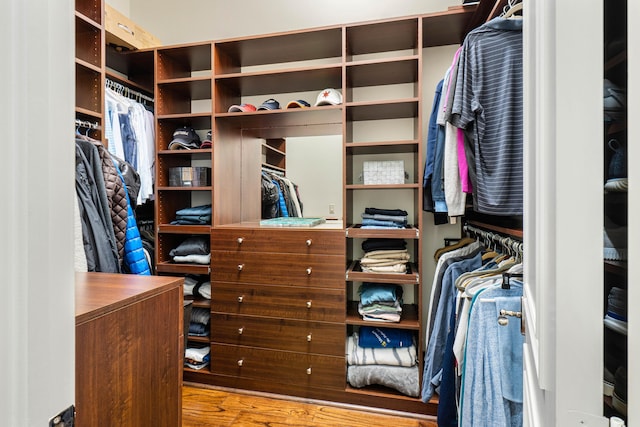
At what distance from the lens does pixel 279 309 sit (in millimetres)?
2088

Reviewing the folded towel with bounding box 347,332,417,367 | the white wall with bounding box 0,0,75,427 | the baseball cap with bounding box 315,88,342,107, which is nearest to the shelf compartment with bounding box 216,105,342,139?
the baseball cap with bounding box 315,88,342,107

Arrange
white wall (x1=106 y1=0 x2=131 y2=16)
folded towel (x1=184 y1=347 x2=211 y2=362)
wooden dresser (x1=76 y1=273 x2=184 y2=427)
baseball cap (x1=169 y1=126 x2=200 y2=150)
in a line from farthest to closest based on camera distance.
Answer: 1. white wall (x1=106 y1=0 x2=131 y2=16)
2. baseball cap (x1=169 y1=126 x2=200 y2=150)
3. folded towel (x1=184 y1=347 x2=211 y2=362)
4. wooden dresser (x1=76 y1=273 x2=184 y2=427)

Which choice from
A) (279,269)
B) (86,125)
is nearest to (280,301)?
(279,269)

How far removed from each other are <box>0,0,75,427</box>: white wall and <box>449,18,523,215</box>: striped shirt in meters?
1.26

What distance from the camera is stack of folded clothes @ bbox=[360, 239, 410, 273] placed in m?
2.03

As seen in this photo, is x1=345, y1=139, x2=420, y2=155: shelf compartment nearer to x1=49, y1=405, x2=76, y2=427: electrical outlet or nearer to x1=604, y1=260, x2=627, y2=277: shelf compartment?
x1=604, y1=260, x2=627, y2=277: shelf compartment

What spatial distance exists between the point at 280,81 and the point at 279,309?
1508 millimetres

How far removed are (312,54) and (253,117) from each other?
610 mm

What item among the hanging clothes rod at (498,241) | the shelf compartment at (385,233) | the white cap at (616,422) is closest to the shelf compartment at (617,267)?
the white cap at (616,422)

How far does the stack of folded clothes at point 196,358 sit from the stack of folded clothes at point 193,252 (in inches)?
24.3

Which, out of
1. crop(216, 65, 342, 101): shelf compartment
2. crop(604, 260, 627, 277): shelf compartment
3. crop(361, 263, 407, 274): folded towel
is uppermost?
crop(216, 65, 342, 101): shelf compartment

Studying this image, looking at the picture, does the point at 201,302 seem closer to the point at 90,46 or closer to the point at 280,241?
the point at 280,241

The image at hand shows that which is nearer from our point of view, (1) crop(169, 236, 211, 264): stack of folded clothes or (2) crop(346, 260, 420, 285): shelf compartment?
(2) crop(346, 260, 420, 285): shelf compartment

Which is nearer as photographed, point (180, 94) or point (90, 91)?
point (90, 91)
